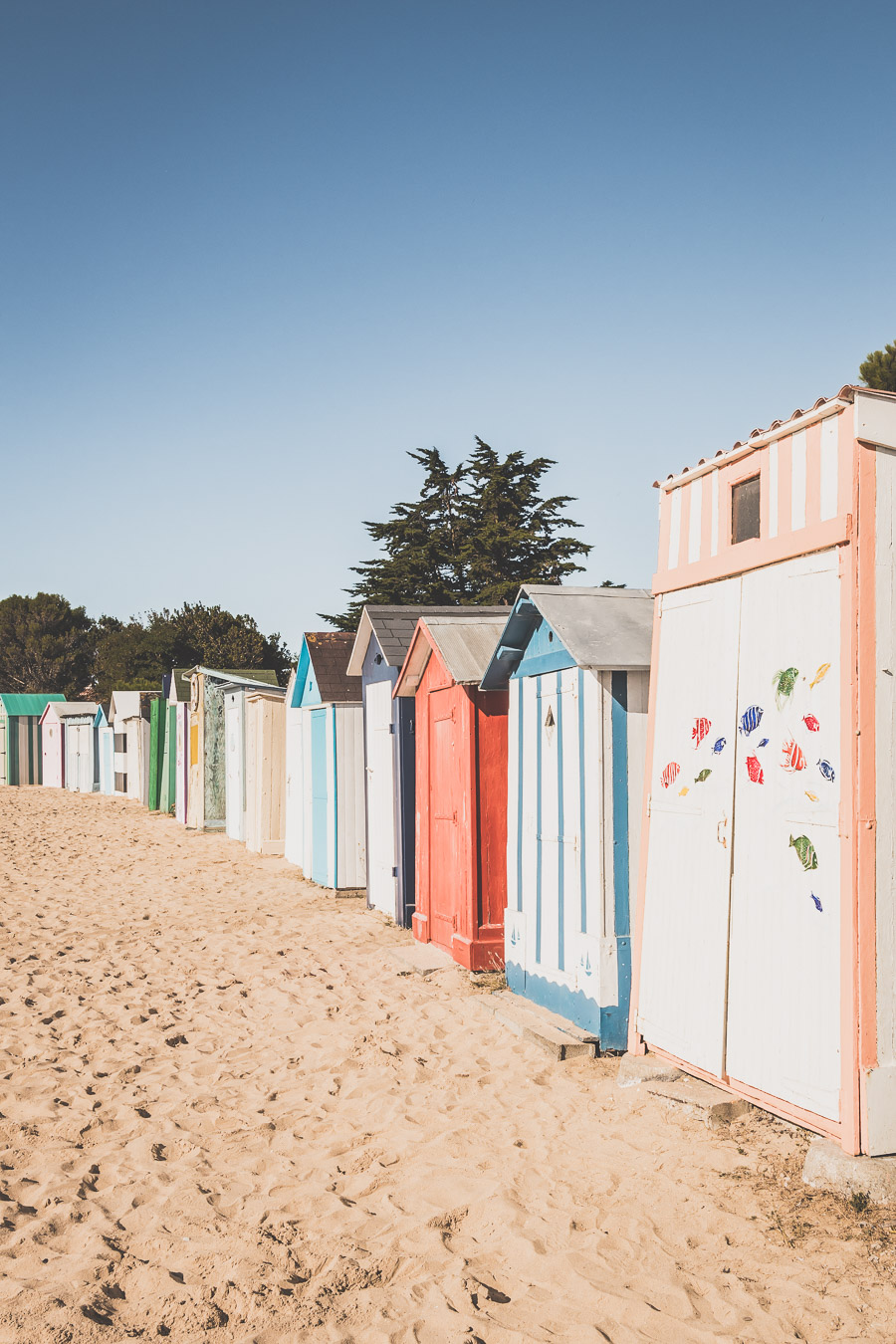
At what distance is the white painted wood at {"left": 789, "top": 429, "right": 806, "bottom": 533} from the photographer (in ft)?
13.1

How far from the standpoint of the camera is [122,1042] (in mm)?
5945

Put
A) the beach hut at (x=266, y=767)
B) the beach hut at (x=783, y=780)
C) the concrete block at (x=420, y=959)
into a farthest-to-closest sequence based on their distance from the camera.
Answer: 1. the beach hut at (x=266, y=767)
2. the concrete block at (x=420, y=959)
3. the beach hut at (x=783, y=780)

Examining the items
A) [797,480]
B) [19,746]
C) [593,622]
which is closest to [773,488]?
[797,480]

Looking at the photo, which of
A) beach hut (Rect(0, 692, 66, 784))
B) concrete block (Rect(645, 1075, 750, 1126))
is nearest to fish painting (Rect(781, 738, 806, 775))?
concrete block (Rect(645, 1075, 750, 1126))

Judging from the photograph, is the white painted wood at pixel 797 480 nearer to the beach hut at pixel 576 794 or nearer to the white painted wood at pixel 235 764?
the beach hut at pixel 576 794

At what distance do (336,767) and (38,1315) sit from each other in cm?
817

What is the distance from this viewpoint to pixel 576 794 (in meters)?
5.70

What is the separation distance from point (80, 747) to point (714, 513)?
98.0ft

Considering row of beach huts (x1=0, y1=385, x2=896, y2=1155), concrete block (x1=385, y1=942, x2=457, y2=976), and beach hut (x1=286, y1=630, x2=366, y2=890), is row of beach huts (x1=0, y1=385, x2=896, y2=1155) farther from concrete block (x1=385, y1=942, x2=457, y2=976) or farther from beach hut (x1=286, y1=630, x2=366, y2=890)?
beach hut (x1=286, y1=630, x2=366, y2=890)

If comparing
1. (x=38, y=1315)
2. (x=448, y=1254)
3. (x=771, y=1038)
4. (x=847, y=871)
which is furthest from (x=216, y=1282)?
(x=847, y=871)

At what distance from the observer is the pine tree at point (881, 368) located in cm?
1330

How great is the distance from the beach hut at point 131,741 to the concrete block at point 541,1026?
59.8 ft

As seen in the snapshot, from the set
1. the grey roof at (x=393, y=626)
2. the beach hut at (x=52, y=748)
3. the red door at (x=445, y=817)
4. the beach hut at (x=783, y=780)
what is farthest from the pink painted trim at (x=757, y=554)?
the beach hut at (x=52, y=748)

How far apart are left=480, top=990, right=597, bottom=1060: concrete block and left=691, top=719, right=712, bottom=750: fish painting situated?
6.53 feet
